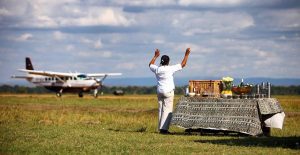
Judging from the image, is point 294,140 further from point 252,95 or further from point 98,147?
point 98,147

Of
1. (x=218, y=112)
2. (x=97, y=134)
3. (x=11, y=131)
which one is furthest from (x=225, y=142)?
(x=11, y=131)

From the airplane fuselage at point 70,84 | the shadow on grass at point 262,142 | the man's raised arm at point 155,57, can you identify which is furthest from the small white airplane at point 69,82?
the shadow on grass at point 262,142

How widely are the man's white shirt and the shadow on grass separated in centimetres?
274

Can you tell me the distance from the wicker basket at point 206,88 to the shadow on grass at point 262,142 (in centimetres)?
226

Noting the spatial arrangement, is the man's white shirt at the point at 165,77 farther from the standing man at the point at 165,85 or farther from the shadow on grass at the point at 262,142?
the shadow on grass at the point at 262,142

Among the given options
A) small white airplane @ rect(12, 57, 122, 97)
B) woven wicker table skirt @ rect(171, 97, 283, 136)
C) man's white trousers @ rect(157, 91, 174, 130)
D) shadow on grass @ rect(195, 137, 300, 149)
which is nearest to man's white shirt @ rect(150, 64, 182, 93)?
man's white trousers @ rect(157, 91, 174, 130)

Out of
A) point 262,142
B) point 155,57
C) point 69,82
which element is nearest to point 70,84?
point 69,82

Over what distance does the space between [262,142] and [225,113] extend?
2.56 m

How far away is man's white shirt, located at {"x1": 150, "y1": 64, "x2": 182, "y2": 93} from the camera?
773 inches

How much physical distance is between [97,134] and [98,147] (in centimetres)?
378

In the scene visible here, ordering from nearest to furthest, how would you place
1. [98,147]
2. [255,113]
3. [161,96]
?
1. [98,147]
2. [255,113]
3. [161,96]

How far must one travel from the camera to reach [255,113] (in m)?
18.5

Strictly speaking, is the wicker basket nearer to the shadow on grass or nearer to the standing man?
the standing man

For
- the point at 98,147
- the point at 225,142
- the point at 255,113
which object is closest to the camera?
the point at 98,147
